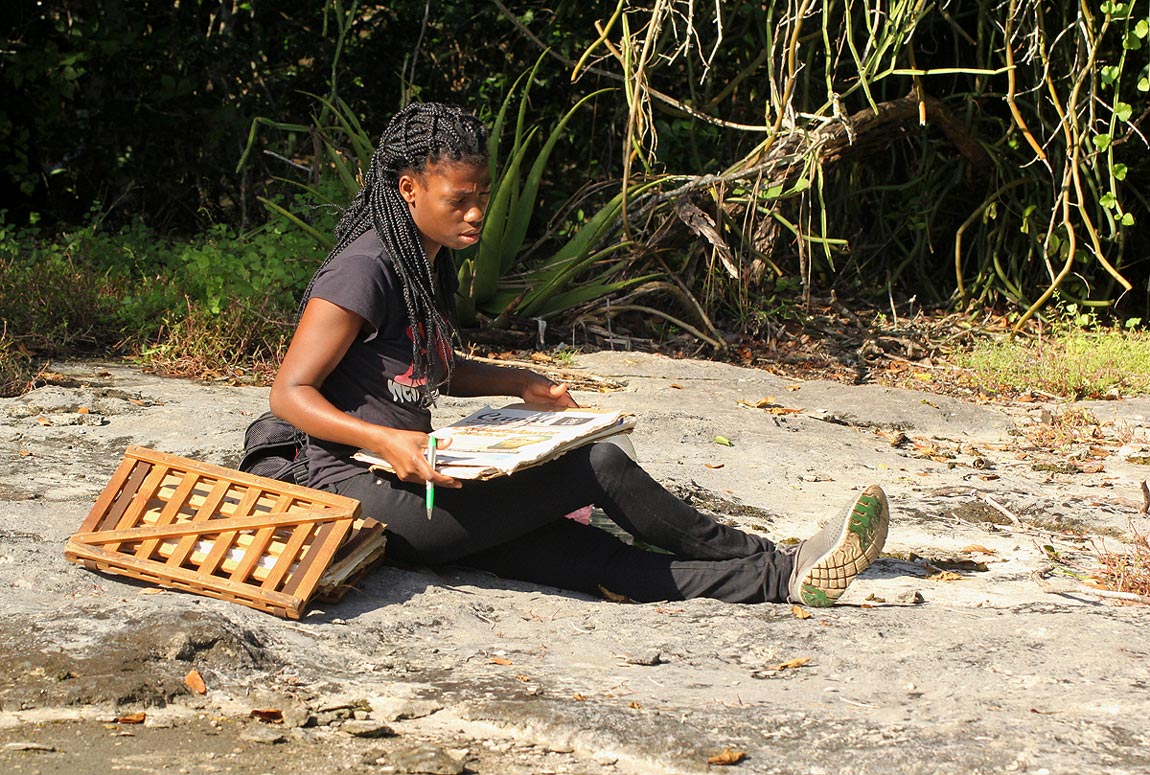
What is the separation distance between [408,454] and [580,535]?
0.66 meters

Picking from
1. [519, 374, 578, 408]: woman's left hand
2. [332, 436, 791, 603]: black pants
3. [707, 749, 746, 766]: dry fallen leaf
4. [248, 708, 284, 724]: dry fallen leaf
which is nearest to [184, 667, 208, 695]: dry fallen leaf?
[248, 708, 284, 724]: dry fallen leaf

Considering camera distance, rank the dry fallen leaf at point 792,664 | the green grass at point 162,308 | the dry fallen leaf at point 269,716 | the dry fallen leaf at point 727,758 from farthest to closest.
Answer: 1. the green grass at point 162,308
2. the dry fallen leaf at point 792,664
3. the dry fallen leaf at point 269,716
4. the dry fallen leaf at point 727,758

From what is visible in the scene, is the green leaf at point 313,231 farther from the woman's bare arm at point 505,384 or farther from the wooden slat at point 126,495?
the wooden slat at point 126,495

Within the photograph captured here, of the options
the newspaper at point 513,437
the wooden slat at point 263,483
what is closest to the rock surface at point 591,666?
the wooden slat at point 263,483

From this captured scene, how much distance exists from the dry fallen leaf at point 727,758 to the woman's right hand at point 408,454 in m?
0.90

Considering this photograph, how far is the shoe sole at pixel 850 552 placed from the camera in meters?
3.11

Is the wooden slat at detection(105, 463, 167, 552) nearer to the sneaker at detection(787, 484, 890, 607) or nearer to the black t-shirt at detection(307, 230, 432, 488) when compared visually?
the black t-shirt at detection(307, 230, 432, 488)

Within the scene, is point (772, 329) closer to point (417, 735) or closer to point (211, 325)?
point (211, 325)

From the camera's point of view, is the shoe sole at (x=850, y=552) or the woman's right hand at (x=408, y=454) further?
the shoe sole at (x=850, y=552)

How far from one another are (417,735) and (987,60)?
5840 millimetres

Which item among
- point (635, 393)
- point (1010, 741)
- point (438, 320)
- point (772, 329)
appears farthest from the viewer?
point (772, 329)

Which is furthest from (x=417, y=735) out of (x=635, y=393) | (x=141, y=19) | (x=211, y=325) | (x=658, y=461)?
(x=141, y=19)

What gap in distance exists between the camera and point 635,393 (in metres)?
5.46

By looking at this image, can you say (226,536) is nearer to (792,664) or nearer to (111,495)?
(111,495)
